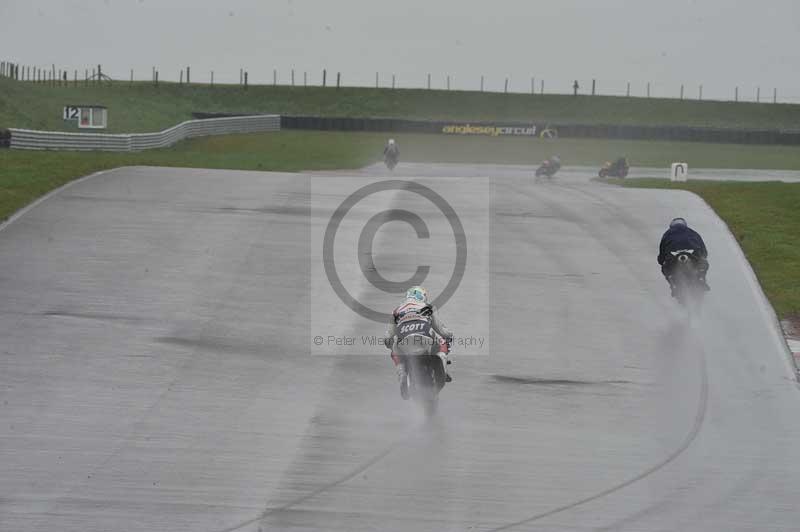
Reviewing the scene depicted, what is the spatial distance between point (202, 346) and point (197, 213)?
10.8 m

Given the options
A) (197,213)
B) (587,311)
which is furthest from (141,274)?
(587,311)

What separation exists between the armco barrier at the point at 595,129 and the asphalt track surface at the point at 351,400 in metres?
45.3

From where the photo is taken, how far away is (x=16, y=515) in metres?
10.7

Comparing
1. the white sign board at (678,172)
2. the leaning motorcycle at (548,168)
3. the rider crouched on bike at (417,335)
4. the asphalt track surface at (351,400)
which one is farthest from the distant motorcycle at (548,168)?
the rider crouched on bike at (417,335)

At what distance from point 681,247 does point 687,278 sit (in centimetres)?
52

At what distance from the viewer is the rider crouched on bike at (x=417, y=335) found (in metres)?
14.2

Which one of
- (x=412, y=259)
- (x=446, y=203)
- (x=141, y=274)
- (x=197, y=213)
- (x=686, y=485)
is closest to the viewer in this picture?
(x=686, y=485)

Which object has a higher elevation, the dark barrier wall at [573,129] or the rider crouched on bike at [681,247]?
the dark barrier wall at [573,129]

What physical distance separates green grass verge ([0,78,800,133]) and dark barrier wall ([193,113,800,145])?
14.5 meters

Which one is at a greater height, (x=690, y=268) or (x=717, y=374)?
(x=690, y=268)

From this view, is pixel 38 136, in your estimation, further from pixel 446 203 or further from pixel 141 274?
pixel 141 274

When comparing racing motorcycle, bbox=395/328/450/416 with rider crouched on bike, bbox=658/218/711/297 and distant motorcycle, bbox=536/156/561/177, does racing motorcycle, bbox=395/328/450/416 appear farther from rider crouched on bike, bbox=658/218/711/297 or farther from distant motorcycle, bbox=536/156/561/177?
distant motorcycle, bbox=536/156/561/177

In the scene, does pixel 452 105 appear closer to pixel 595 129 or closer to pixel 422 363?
pixel 595 129

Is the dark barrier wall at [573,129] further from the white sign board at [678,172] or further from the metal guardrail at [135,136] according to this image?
the white sign board at [678,172]
